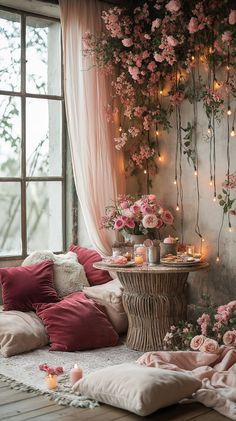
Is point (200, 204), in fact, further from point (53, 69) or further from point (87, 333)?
point (53, 69)

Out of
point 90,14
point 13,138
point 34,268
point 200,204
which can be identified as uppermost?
point 90,14

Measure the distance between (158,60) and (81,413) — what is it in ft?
8.96

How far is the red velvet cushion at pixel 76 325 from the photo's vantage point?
4.33 meters

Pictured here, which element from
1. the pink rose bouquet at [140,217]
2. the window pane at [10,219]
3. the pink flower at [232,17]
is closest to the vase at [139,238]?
the pink rose bouquet at [140,217]

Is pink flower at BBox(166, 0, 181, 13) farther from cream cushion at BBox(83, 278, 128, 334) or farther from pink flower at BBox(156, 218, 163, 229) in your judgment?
cream cushion at BBox(83, 278, 128, 334)

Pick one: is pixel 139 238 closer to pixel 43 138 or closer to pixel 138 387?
pixel 43 138

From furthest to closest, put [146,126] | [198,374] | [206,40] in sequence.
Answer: [146,126] < [206,40] < [198,374]

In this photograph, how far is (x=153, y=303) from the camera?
4.38 meters

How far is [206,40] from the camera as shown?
463cm

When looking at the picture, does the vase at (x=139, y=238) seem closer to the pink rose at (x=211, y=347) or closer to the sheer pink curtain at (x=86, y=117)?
the sheer pink curtain at (x=86, y=117)

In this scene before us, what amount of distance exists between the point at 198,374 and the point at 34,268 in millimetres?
1709

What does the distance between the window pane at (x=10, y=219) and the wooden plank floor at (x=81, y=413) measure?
6.45ft

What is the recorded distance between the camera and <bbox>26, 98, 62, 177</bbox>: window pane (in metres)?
5.21

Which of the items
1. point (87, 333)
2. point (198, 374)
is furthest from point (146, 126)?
point (198, 374)
